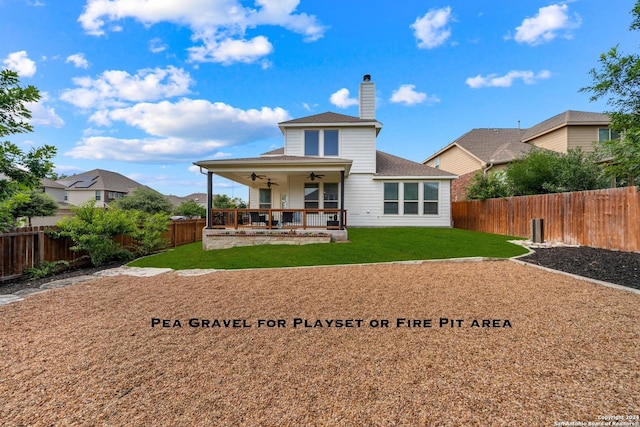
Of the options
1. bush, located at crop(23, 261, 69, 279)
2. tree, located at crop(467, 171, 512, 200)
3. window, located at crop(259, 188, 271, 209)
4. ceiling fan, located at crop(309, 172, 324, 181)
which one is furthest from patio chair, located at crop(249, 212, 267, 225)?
tree, located at crop(467, 171, 512, 200)

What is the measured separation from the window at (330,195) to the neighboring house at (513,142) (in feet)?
33.8

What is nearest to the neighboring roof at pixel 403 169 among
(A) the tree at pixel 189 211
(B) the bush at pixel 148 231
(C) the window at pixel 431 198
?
(C) the window at pixel 431 198

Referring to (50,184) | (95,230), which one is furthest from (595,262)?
(50,184)

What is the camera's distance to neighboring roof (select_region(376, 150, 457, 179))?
15484 mm

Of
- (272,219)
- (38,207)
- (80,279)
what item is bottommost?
(80,279)

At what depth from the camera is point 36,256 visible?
25.2 feet

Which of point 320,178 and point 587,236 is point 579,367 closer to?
point 587,236

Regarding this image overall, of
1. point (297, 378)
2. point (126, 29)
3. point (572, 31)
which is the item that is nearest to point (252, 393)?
point (297, 378)

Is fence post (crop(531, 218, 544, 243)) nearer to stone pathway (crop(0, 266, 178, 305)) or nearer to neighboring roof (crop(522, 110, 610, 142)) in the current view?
stone pathway (crop(0, 266, 178, 305))

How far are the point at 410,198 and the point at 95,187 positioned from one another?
40453 millimetres

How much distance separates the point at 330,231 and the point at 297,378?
29.6 feet

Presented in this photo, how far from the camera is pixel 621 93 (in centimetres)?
686

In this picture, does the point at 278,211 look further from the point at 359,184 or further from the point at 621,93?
the point at 621,93

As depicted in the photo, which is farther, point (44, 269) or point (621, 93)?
point (44, 269)
